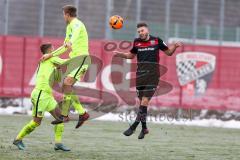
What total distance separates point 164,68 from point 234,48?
8.08 feet

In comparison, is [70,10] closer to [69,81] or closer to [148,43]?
[69,81]

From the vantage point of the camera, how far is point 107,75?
22.3 metres

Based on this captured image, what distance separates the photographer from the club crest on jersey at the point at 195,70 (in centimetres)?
2264

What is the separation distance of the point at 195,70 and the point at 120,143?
928cm

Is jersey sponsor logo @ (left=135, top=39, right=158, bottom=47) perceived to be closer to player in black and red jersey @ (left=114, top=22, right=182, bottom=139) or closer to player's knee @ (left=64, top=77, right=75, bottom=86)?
player in black and red jersey @ (left=114, top=22, right=182, bottom=139)

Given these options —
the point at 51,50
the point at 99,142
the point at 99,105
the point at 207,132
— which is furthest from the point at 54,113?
the point at 99,105

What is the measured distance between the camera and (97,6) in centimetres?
2405

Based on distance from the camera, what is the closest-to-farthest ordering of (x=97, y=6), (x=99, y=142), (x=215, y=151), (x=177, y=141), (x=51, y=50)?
(x=51, y=50) < (x=215, y=151) < (x=99, y=142) < (x=177, y=141) < (x=97, y=6)

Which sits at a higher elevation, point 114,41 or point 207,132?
point 114,41

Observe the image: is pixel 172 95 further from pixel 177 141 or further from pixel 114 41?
pixel 177 141

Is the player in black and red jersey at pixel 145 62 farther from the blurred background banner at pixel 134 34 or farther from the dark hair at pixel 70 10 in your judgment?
the blurred background banner at pixel 134 34

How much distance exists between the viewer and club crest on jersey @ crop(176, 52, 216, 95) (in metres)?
22.6

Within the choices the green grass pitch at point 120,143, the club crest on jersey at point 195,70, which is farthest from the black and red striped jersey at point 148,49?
the club crest on jersey at point 195,70

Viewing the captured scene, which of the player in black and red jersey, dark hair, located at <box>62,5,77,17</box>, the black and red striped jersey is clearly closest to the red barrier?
the player in black and red jersey
